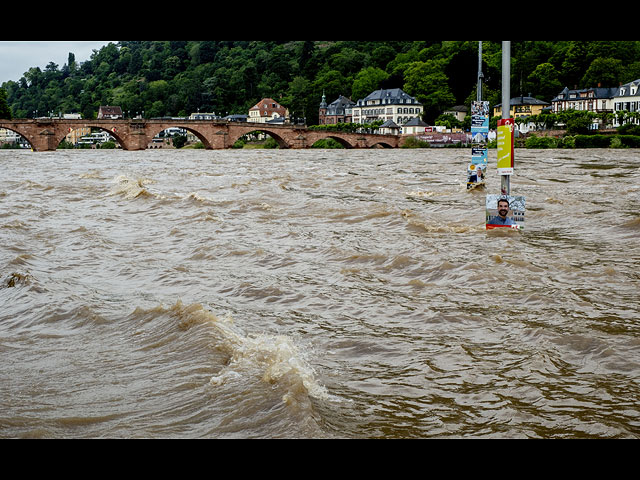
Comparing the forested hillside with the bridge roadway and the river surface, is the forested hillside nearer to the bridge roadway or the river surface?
the bridge roadway

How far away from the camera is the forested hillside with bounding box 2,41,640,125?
116m

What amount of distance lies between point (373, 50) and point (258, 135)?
2152 inches

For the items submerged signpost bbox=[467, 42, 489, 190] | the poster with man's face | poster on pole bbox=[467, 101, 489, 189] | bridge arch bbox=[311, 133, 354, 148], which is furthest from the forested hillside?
the poster with man's face

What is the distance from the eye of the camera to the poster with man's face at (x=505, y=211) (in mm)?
12469

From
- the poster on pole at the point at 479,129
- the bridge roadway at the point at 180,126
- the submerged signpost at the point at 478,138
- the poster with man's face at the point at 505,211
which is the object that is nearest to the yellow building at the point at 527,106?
the bridge roadway at the point at 180,126

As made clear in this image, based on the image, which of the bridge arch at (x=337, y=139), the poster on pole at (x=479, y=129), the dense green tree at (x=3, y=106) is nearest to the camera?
the poster on pole at (x=479, y=129)

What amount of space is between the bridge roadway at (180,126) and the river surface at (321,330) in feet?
231

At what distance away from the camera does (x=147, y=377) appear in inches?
212

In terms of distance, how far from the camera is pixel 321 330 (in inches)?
268

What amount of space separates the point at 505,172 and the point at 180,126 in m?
76.9

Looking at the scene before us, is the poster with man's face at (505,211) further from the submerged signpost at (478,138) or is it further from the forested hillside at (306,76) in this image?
the forested hillside at (306,76)
